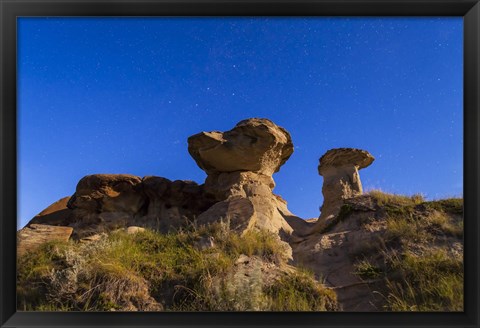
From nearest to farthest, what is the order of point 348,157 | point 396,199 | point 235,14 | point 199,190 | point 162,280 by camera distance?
point 235,14, point 162,280, point 396,199, point 348,157, point 199,190

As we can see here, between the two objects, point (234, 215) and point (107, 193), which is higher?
point (107, 193)

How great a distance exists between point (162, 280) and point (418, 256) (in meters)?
4.25

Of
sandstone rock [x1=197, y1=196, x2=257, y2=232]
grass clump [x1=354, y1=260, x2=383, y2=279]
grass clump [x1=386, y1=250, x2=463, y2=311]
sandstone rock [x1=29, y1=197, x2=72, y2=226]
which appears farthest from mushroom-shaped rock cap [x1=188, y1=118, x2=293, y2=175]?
grass clump [x1=386, y1=250, x2=463, y2=311]

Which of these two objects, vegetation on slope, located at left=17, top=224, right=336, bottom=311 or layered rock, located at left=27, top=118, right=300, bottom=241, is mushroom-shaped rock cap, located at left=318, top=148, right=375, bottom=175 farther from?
vegetation on slope, located at left=17, top=224, right=336, bottom=311

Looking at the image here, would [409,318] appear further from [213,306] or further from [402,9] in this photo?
[213,306]

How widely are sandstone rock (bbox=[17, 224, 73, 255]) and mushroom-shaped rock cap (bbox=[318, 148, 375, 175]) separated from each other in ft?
35.0

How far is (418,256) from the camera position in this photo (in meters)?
6.63

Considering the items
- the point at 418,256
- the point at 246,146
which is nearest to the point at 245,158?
the point at 246,146

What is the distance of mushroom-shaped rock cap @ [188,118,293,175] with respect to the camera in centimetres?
1434

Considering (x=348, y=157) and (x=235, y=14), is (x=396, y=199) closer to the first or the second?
(x=348, y=157)

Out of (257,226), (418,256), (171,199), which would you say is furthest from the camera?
(171,199)

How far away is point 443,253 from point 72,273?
19.0 feet

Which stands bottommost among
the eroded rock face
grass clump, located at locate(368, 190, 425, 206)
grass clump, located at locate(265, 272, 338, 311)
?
grass clump, located at locate(265, 272, 338, 311)

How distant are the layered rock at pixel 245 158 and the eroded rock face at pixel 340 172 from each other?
1.73 metres
